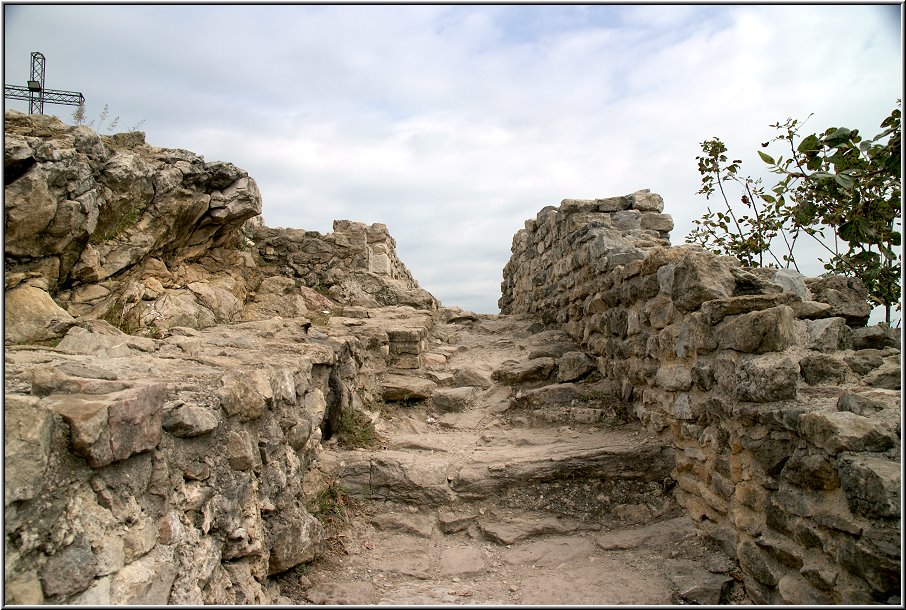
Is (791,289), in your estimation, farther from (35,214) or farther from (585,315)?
(35,214)

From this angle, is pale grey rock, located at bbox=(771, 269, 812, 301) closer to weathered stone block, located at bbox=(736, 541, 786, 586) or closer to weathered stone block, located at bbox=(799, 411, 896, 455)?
weathered stone block, located at bbox=(799, 411, 896, 455)

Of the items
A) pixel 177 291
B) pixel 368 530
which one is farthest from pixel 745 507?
pixel 177 291

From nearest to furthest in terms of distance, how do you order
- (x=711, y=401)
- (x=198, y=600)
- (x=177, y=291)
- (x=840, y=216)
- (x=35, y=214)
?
(x=198, y=600) → (x=711, y=401) → (x=840, y=216) → (x=35, y=214) → (x=177, y=291)

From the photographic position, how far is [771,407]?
3217mm

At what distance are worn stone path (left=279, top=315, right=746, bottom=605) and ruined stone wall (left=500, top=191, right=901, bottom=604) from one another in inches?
12.2

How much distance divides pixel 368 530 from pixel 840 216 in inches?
162

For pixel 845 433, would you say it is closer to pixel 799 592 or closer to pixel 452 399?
pixel 799 592

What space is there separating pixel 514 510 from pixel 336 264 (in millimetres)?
6118

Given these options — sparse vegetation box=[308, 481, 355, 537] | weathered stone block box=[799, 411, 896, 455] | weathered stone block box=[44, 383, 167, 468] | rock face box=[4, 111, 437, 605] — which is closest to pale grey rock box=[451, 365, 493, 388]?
rock face box=[4, 111, 437, 605]

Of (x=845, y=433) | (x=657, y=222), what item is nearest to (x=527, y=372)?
(x=657, y=222)

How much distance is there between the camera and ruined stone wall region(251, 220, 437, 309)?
30.3 ft

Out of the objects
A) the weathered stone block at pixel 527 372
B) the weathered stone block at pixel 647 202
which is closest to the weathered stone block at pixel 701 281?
the weathered stone block at pixel 527 372

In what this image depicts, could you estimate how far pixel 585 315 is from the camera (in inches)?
259

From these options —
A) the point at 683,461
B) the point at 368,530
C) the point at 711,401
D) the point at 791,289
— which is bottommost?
the point at 368,530
